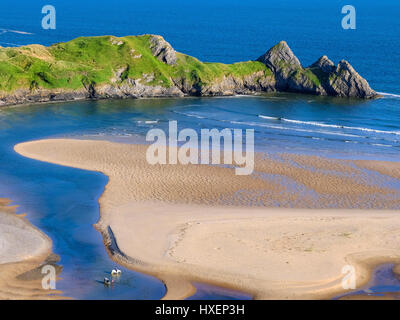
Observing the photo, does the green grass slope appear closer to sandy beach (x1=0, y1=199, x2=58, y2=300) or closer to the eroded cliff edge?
the eroded cliff edge

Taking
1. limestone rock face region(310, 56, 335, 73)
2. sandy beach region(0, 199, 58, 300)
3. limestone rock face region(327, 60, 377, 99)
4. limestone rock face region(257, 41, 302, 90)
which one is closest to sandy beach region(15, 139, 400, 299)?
sandy beach region(0, 199, 58, 300)

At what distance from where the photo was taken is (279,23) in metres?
181

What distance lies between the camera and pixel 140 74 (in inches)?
3150

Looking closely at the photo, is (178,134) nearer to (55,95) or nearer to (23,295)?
(55,95)

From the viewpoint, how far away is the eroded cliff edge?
7475 centimetres

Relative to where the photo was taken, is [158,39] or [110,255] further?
[158,39]

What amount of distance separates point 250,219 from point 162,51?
49.4 metres

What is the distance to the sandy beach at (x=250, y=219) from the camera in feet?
108

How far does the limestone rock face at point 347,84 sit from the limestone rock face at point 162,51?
23118 millimetres

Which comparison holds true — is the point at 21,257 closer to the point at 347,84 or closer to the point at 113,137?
the point at 113,137

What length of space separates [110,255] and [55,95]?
4452 centimetres

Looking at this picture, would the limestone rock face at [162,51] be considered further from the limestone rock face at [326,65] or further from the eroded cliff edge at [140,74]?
the limestone rock face at [326,65]

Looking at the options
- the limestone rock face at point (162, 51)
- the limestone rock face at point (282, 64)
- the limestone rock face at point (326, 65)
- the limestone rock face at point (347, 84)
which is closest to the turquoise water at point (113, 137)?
the limestone rock face at point (347, 84)
